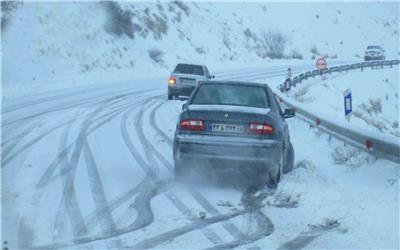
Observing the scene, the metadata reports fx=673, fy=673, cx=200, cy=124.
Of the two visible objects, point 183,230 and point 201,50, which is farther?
point 201,50

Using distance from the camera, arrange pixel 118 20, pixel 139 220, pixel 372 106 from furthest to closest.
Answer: pixel 118 20 < pixel 372 106 < pixel 139 220

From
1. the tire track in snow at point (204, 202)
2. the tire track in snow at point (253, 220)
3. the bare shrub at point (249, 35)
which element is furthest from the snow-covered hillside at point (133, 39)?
the tire track in snow at point (253, 220)

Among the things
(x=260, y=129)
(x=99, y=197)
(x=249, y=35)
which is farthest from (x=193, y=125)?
(x=249, y=35)

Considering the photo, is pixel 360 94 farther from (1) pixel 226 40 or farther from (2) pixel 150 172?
(2) pixel 150 172

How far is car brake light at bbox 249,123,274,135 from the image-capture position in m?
9.00

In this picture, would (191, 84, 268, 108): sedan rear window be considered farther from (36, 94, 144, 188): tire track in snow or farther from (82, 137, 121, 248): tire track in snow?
(36, 94, 144, 188): tire track in snow

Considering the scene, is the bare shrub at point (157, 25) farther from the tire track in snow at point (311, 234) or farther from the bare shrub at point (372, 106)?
the tire track in snow at point (311, 234)

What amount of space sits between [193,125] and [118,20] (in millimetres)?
36331

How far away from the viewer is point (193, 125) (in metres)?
9.13

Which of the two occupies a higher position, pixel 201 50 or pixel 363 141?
pixel 363 141

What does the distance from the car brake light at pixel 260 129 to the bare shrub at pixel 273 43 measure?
190 ft

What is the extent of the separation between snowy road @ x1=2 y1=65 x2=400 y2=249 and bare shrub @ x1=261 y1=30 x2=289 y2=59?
54813 mm

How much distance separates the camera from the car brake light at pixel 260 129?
9000 millimetres

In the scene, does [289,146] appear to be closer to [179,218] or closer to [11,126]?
[179,218]
